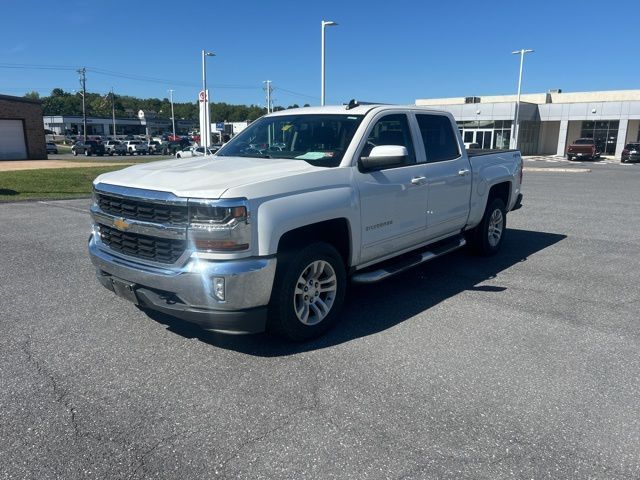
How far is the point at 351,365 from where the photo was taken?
3.95 m

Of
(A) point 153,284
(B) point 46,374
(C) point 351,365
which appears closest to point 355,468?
(C) point 351,365

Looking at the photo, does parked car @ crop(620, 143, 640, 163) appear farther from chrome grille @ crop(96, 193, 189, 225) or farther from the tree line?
the tree line

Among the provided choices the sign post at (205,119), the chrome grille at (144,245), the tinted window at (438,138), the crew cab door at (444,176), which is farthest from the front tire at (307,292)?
the sign post at (205,119)

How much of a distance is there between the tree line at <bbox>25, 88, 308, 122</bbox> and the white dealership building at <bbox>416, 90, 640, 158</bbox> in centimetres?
9708

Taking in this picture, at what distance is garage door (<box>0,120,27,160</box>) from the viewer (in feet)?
121

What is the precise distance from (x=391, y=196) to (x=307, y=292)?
52.8 inches

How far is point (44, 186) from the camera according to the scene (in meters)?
16.5

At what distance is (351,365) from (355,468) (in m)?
1.21

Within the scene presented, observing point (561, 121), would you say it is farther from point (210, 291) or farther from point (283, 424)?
point (283, 424)

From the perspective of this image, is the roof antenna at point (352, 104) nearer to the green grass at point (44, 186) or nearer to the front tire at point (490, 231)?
the front tire at point (490, 231)

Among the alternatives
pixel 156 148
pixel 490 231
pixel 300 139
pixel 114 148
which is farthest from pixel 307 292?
pixel 156 148

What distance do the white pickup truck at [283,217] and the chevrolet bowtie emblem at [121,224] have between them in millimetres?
13

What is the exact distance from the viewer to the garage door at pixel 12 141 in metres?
36.9

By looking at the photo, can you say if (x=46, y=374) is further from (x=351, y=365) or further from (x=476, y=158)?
(x=476, y=158)
